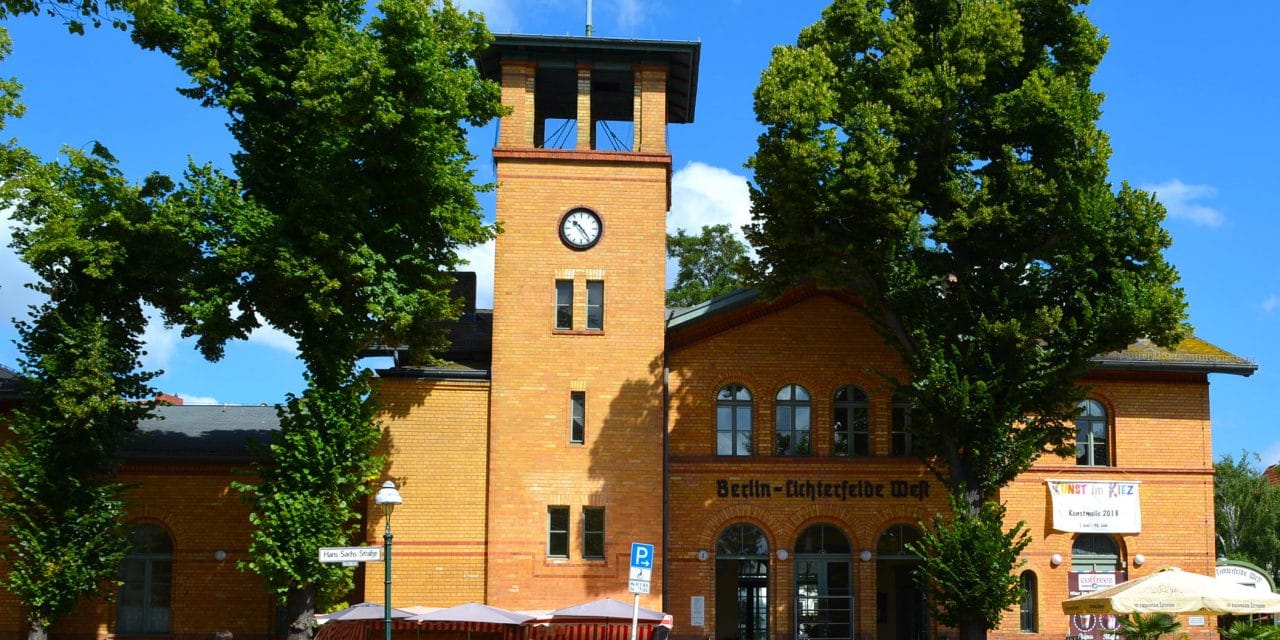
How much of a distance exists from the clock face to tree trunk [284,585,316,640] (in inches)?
358

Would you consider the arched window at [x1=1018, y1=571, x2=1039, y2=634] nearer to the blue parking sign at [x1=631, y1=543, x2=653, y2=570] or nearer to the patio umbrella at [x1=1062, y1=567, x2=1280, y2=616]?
the patio umbrella at [x1=1062, y1=567, x2=1280, y2=616]

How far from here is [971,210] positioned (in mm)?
25562

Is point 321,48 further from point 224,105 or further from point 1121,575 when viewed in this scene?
point 1121,575

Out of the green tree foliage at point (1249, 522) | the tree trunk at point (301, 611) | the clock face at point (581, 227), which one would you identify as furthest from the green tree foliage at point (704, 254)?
the tree trunk at point (301, 611)

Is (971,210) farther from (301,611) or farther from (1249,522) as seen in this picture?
(1249,522)

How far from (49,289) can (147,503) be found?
5.14 m

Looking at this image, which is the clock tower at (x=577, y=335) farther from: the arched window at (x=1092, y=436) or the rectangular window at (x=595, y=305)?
the arched window at (x=1092, y=436)

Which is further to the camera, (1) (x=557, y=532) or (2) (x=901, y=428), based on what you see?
(2) (x=901, y=428)

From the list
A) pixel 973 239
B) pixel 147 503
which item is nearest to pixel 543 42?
pixel 973 239

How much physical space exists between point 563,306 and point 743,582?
23.6 ft

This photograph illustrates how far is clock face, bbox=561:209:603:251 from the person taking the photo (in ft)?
95.5

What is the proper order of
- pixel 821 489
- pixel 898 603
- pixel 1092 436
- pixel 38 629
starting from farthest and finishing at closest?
pixel 898 603 → pixel 1092 436 → pixel 821 489 → pixel 38 629

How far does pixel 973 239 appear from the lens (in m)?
26.1

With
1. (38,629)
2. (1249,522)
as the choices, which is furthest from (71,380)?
(1249,522)
